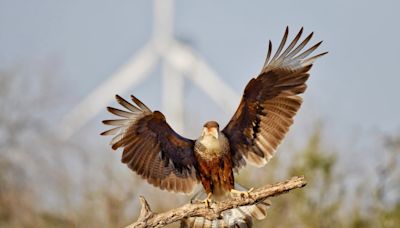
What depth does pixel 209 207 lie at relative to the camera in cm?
1359

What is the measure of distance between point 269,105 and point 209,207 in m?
1.53

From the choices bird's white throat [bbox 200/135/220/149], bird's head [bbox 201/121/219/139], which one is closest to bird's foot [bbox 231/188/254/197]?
bird's white throat [bbox 200/135/220/149]

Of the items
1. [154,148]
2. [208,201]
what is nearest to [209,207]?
[208,201]

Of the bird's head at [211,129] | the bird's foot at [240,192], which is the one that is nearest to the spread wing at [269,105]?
the bird's head at [211,129]

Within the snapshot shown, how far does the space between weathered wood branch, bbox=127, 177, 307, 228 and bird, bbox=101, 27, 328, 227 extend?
32 cm

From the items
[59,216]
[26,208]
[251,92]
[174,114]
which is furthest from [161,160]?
[174,114]

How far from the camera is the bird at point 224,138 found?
46.3ft

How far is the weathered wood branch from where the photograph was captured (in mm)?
12594

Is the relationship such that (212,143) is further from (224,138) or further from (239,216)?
(239,216)

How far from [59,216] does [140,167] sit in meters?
10.5

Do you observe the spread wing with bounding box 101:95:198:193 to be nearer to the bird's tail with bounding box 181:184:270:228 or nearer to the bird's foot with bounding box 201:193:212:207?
the bird's tail with bounding box 181:184:270:228

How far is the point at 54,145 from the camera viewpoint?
31672 millimetres

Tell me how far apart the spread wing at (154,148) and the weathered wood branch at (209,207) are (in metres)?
1.12

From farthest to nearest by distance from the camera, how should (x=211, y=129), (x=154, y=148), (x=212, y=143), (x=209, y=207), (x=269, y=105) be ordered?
(x=154, y=148) → (x=269, y=105) → (x=212, y=143) → (x=211, y=129) → (x=209, y=207)
